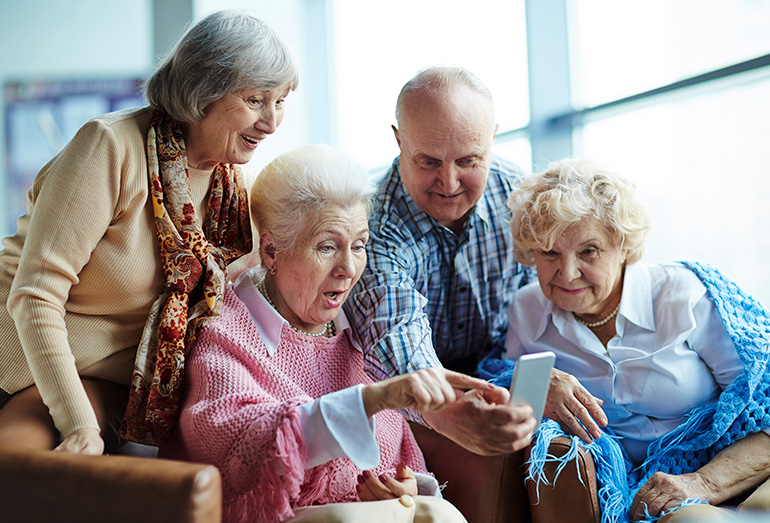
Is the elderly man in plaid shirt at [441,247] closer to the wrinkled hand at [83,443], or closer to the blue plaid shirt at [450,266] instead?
the blue plaid shirt at [450,266]

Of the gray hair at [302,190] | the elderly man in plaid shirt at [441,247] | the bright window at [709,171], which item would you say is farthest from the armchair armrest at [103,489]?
the bright window at [709,171]

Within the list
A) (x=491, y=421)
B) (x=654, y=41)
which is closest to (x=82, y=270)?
(x=491, y=421)

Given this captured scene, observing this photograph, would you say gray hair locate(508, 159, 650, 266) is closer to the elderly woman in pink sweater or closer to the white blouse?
the white blouse

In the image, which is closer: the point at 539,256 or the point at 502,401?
the point at 502,401

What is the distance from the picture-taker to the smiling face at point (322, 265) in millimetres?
1766

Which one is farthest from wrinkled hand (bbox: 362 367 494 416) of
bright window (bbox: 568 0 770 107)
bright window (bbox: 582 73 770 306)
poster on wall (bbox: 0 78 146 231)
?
poster on wall (bbox: 0 78 146 231)

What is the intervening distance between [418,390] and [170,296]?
73 cm

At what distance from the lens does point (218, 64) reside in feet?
→ 5.51

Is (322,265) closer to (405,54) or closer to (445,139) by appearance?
(445,139)

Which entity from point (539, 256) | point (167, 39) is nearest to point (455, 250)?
point (539, 256)

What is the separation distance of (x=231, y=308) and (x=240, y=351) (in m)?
0.16

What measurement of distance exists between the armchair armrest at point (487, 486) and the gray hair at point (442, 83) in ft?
3.38

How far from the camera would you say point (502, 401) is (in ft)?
4.73

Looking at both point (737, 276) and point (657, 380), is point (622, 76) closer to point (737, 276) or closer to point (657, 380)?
point (737, 276)
